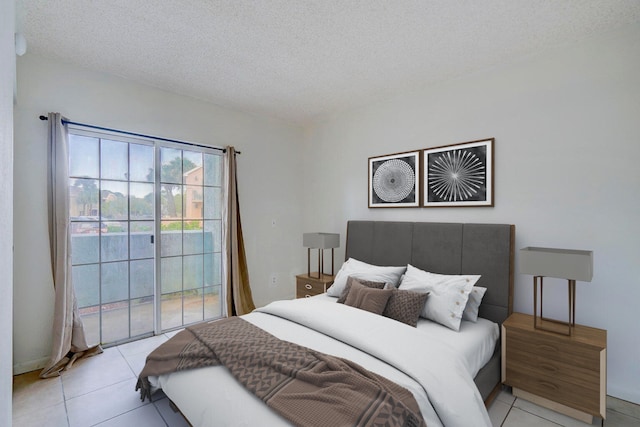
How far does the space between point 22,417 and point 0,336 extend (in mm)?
2358

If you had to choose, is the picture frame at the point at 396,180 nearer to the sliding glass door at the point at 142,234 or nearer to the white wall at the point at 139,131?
the white wall at the point at 139,131

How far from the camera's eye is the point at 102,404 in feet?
6.99

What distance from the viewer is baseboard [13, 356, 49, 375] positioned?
2.50 m

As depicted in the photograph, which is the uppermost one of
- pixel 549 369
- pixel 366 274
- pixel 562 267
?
pixel 562 267

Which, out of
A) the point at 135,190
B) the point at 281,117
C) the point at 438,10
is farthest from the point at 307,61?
the point at 135,190

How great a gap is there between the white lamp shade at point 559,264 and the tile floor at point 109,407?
0.96 metres

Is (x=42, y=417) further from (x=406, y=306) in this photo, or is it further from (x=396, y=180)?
(x=396, y=180)

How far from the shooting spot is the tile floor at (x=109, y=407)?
1955mm

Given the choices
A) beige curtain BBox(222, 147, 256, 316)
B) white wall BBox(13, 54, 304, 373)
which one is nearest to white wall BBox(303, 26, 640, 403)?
white wall BBox(13, 54, 304, 373)

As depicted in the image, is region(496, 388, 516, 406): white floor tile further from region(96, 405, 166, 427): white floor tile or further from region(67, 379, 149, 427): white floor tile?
region(67, 379, 149, 427): white floor tile

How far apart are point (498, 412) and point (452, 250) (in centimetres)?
130

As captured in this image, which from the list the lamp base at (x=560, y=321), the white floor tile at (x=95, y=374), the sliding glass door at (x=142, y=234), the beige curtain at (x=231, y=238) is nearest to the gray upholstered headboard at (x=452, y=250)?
the lamp base at (x=560, y=321)

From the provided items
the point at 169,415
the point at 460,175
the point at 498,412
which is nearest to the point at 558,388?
the point at 498,412

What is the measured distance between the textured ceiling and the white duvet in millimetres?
2157
